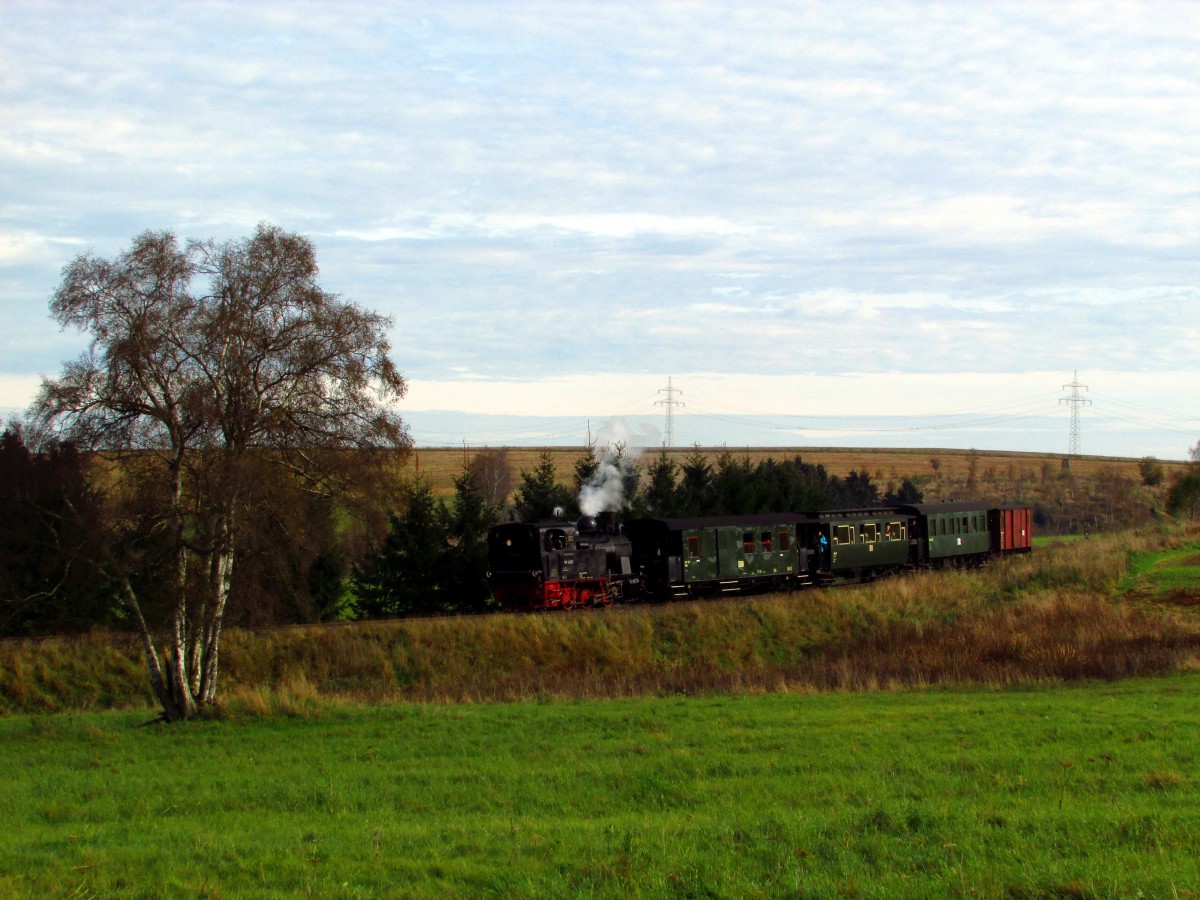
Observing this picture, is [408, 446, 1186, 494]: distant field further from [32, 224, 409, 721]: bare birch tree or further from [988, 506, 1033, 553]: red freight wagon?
[32, 224, 409, 721]: bare birch tree

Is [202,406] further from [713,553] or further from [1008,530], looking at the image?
[1008,530]

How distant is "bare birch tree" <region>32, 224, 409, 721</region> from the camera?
783 inches

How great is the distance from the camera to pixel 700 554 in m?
38.8

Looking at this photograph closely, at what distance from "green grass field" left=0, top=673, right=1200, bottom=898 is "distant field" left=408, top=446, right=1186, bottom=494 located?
86.1 metres

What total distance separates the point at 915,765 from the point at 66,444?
53.4ft

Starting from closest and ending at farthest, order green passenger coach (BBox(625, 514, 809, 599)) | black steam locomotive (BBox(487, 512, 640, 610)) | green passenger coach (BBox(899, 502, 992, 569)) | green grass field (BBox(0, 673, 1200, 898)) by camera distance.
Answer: green grass field (BBox(0, 673, 1200, 898)), black steam locomotive (BBox(487, 512, 640, 610)), green passenger coach (BBox(625, 514, 809, 599)), green passenger coach (BBox(899, 502, 992, 569))

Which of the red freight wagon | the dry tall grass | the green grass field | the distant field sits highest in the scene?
the distant field

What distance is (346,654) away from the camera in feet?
95.7

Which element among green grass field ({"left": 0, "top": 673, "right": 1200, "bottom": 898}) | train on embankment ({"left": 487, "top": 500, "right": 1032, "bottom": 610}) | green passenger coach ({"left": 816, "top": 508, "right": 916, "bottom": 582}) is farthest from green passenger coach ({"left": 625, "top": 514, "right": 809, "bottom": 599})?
green grass field ({"left": 0, "top": 673, "right": 1200, "bottom": 898})

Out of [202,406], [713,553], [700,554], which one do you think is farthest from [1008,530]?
[202,406]

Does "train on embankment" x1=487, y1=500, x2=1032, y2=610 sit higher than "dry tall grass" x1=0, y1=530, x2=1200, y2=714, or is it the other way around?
"train on embankment" x1=487, y1=500, x2=1032, y2=610

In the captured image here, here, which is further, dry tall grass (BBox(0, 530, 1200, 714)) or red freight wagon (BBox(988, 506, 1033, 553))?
red freight wagon (BBox(988, 506, 1033, 553))

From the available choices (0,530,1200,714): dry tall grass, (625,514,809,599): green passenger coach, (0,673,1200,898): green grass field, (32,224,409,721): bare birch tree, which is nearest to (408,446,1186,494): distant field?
(625,514,809,599): green passenger coach

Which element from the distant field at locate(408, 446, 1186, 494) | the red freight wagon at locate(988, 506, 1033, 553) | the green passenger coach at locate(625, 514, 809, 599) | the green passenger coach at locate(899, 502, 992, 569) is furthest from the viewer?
the distant field at locate(408, 446, 1186, 494)
